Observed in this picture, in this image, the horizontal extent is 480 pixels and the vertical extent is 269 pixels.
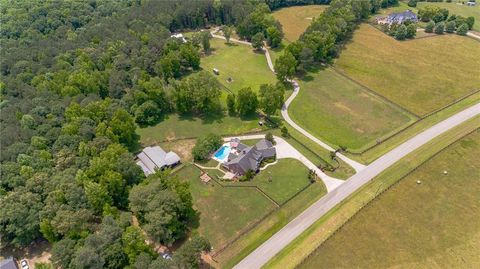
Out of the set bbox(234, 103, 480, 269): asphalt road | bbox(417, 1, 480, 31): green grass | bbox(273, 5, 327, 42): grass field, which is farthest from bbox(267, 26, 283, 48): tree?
bbox(417, 1, 480, 31): green grass

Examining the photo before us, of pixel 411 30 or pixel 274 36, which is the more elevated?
pixel 274 36

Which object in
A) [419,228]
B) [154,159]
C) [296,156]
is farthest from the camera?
[296,156]

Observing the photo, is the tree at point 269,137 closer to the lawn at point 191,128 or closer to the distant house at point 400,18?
the lawn at point 191,128

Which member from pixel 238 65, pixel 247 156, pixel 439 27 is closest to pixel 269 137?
pixel 247 156

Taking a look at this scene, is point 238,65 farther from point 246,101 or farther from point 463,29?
point 463,29

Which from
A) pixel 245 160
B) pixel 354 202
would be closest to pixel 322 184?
pixel 354 202

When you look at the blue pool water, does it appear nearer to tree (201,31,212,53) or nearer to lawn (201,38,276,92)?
lawn (201,38,276,92)
